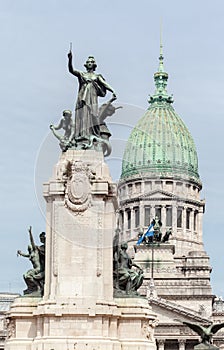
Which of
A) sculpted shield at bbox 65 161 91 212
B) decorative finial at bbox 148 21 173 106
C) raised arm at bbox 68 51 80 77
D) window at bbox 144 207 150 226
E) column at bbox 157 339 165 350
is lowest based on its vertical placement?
column at bbox 157 339 165 350

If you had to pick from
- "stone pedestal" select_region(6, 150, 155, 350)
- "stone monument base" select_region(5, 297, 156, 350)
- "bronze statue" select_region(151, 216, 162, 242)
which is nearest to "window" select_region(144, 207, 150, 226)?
"bronze statue" select_region(151, 216, 162, 242)

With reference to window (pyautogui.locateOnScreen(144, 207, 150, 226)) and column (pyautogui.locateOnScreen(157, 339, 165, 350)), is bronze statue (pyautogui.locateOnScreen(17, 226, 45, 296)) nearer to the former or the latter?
column (pyautogui.locateOnScreen(157, 339, 165, 350))

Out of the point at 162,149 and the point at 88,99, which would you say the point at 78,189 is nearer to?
the point at 88,99

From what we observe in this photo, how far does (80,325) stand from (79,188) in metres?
6.22

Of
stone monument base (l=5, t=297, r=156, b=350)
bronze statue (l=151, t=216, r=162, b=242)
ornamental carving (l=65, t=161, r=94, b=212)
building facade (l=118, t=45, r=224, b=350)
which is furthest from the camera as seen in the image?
bronze statue (l=151, t=216, r=162, b=242)

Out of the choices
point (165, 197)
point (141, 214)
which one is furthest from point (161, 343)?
point (165, 197)

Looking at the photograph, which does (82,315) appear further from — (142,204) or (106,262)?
(142,204)

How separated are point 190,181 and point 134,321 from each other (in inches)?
4722

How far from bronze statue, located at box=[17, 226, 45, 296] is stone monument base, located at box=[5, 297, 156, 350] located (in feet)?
3.36

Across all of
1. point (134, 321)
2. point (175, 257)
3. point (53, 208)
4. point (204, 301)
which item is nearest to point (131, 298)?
point (134, 321)

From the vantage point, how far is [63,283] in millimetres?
49250

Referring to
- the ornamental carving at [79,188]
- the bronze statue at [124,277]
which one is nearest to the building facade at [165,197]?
the bronze statue at [124,277]

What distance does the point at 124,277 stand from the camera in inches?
2012

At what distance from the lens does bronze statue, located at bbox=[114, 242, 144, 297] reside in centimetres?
5094
